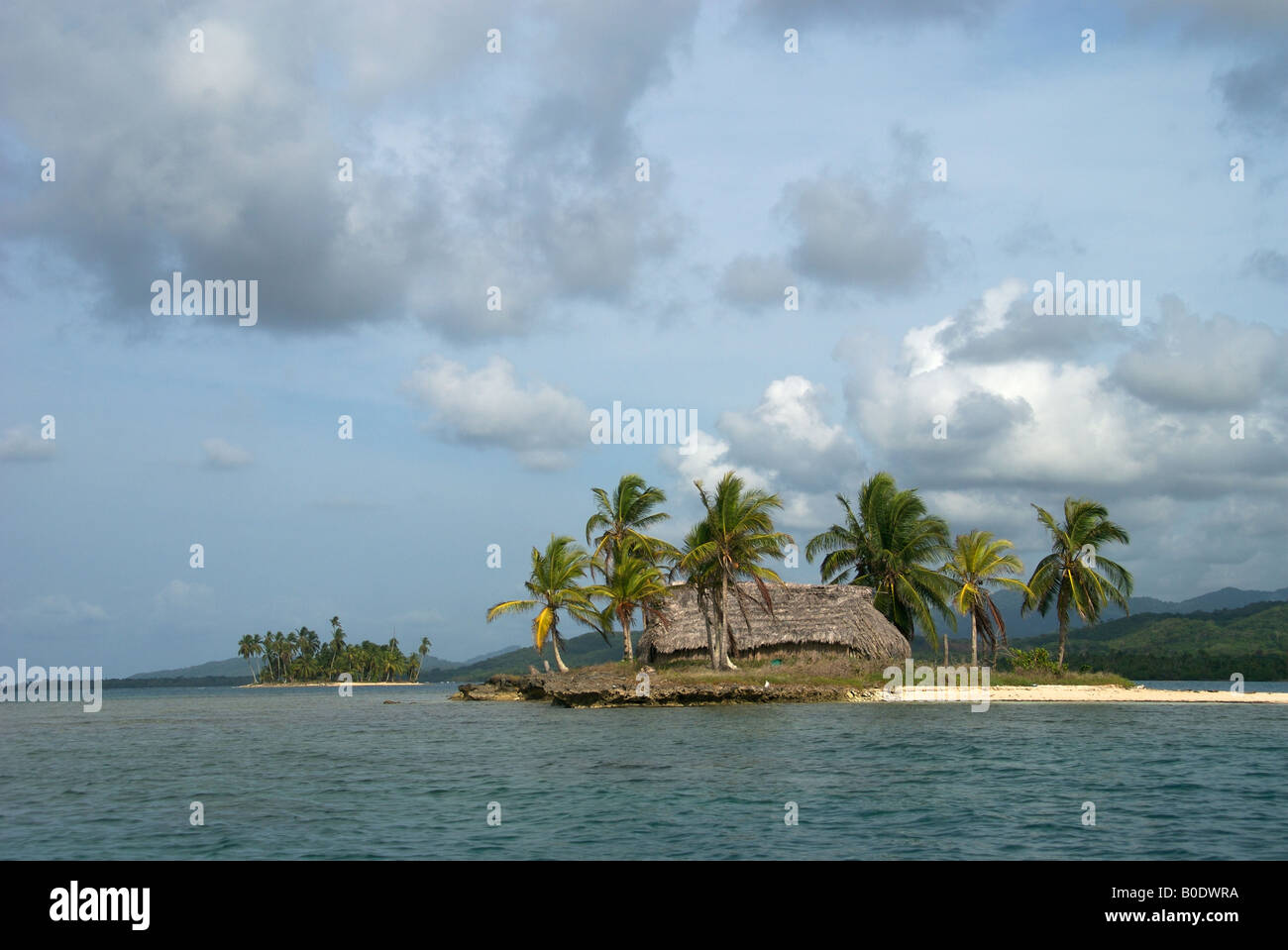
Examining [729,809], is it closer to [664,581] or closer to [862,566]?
[664,581]

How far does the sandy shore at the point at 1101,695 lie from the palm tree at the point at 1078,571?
4.53 metres

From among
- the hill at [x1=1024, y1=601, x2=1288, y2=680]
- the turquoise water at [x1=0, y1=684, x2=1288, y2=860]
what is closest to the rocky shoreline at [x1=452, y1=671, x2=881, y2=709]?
the turquoise water at [x1=0, y1=684, x2=1288, y2=860]

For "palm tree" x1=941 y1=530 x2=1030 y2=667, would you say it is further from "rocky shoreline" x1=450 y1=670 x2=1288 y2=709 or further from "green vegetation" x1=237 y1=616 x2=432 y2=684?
"green vegetation" x1=237 y1=616 x2=432 y2=684

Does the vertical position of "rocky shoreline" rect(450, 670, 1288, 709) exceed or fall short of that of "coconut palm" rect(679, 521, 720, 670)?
it falls short

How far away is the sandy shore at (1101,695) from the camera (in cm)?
3709

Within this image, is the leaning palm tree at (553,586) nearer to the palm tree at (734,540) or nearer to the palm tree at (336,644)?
the palm tree at (734,540)

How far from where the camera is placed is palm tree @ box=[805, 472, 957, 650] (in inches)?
1905

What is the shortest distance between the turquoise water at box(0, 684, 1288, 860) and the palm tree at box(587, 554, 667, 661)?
14.8 meters

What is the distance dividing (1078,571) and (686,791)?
1312 inches

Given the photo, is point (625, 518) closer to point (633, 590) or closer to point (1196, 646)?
point (633, 590)

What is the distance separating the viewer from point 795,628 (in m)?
42.5

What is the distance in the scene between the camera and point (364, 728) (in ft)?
113

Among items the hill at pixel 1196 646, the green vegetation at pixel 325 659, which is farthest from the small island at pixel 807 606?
the green vegetation at pixel 325 659
